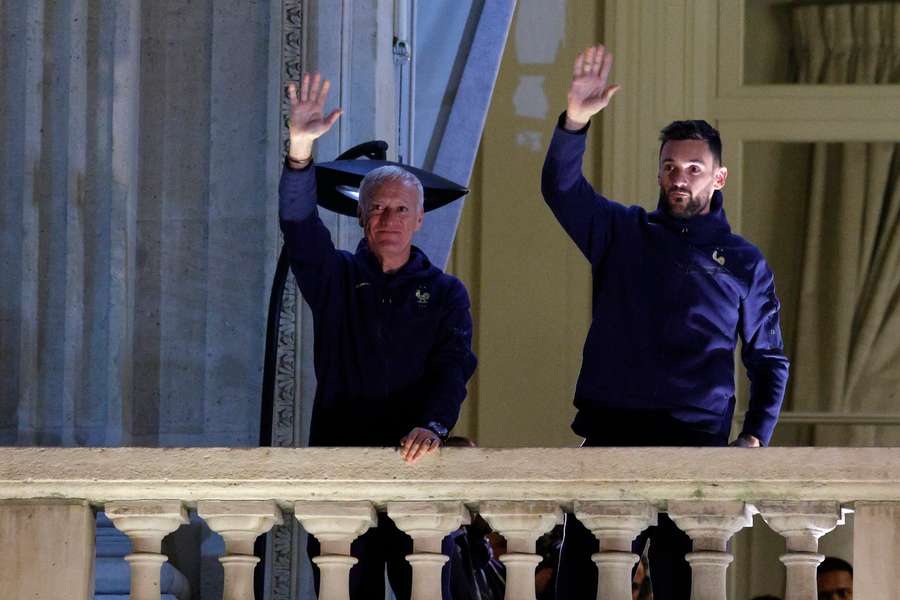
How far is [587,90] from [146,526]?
1.34m

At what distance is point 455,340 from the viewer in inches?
253

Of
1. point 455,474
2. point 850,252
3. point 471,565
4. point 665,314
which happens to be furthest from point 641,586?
point 850,252

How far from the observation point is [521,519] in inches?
234

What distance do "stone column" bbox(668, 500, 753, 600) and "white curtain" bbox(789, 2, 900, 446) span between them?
4889mm

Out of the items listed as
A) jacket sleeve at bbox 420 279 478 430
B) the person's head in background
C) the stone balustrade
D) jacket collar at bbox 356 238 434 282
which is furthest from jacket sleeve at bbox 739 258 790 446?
the person's head in background

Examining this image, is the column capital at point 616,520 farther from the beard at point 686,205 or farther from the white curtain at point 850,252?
the white curtain at point 850,252

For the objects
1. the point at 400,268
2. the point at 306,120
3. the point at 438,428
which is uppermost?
the point at 306,120

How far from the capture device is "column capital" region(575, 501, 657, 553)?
5918 millimetres

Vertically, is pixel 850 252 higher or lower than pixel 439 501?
higher

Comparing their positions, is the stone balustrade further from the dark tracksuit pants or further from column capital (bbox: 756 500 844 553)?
the dark tracksuit pants

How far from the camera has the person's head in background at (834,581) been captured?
7336 millimetres

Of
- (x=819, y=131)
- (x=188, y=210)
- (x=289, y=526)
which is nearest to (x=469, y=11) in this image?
(x=188, y=210)

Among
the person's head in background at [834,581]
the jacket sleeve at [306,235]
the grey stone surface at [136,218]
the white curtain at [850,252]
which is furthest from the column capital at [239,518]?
the white curtain at [850,252]

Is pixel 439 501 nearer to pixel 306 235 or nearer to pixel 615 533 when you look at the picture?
pixel 615 533
